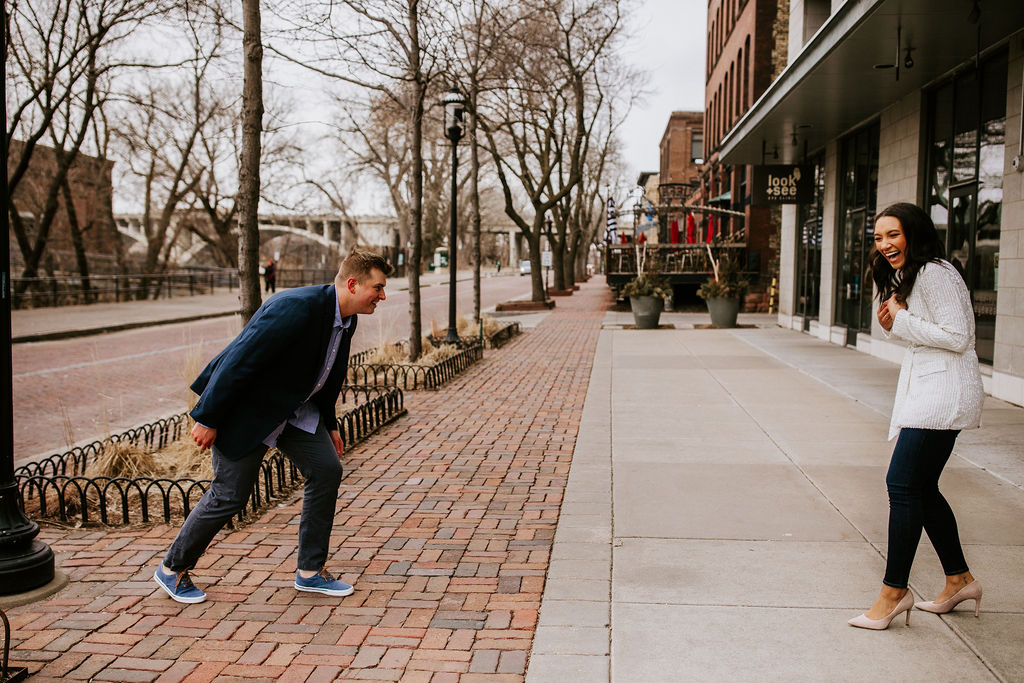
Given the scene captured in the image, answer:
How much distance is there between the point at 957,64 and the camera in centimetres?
1101

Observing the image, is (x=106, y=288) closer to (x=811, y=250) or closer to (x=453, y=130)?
(x=453, y=130)

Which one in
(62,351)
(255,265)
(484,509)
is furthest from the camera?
(62,351)

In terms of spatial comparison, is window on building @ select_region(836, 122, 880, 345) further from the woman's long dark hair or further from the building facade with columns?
the woman's long dark hair

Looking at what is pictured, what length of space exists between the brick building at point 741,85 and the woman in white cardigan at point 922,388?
15553mm

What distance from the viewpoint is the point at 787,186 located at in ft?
59.0

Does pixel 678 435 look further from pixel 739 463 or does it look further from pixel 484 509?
pixel 484 509

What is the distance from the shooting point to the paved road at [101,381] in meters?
8.59

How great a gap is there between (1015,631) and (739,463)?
10.4 feet

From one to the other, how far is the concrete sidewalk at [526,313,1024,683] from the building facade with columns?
1.70 metres

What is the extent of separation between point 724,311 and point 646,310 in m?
1.83

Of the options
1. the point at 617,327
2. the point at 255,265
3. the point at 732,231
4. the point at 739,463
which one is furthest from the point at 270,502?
the point at 732,231

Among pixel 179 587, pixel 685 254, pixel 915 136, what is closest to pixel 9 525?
pixel 179 587

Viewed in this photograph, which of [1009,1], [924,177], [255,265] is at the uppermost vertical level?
[1009,1]

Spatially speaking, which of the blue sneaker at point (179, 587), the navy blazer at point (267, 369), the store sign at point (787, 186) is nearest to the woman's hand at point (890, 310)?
the navy blazer at point (267, 369)
